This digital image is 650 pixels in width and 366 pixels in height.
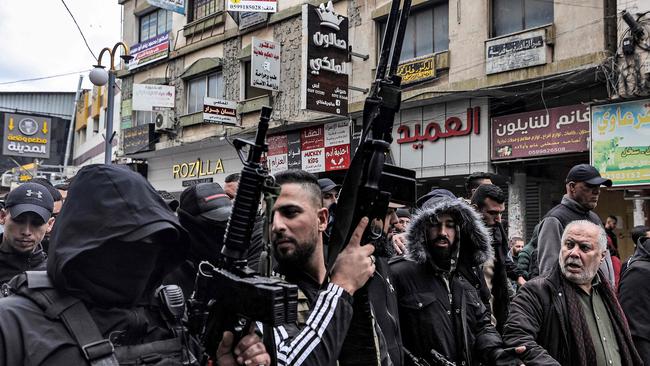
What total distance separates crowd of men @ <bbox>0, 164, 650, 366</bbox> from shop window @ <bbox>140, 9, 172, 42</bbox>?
18011 mm

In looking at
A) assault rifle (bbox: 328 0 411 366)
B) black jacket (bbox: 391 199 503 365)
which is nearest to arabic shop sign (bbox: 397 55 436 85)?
black jacket (bbox: 391 199 503 365)

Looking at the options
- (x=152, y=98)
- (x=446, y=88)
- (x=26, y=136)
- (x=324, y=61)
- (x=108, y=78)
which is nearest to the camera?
(x=108, y=78)

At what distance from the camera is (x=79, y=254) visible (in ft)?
6.18

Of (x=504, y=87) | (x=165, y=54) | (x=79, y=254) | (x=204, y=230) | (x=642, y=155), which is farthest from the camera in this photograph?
(x=165, y=54)

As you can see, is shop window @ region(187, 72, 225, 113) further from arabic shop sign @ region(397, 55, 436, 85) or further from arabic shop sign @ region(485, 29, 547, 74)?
arabic shop sign @ region(485, 29, 547, 74)

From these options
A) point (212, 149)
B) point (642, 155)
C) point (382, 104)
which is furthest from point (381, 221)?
point (212, 149)

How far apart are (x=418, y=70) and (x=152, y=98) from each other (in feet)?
30.4

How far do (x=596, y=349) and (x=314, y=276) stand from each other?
199 cm

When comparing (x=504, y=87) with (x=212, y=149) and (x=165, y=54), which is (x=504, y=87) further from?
(x=165, y=54)

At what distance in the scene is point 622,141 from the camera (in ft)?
34.5

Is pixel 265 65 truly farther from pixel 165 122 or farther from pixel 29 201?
pixel 29 201

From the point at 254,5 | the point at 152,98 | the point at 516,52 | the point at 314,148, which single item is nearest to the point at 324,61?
the point at 314,148

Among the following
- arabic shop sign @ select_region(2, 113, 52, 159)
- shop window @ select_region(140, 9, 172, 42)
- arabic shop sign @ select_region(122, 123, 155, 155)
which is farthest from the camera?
arabic shop sign @ select_region(2, 113, 52, 159)

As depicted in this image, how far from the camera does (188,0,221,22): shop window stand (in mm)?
19922
